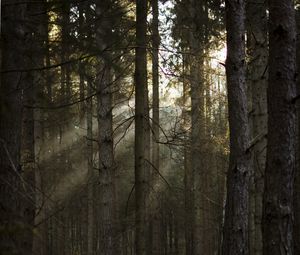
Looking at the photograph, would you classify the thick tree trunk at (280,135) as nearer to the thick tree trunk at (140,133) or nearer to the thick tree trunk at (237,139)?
the thick tree trunk at (237,139)

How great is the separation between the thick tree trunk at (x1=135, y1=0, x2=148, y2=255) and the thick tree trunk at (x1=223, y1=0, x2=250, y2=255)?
8.10ft

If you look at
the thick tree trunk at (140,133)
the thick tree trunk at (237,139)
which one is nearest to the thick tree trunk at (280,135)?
the thick tree trunk at (237,139)

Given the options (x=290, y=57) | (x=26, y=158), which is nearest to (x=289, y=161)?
(x=290, y=57)

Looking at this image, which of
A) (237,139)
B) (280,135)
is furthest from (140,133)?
(280,135)

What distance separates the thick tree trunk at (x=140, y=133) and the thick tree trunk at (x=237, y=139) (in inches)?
97.3

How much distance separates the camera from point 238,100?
592 cm

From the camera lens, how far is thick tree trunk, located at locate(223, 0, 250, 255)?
5879 mm

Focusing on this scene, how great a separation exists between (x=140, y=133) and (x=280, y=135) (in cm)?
395

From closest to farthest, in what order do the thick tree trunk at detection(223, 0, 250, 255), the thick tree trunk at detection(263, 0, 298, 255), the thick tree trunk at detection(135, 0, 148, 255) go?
the thick tree trunk at detection(263, 0, 298, 255), the thick tree trunk at detection(223, 0, 250, 255), the thick tree trunk at detection(135, 0, 148, 255)

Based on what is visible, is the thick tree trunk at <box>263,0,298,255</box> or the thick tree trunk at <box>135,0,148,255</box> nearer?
the thick tree trunk at <box>263,0,298,255</box>

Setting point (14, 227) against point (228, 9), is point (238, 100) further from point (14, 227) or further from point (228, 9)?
point (14, 227)

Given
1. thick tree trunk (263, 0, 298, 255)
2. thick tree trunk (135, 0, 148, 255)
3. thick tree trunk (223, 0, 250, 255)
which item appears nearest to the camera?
thick tree trunk (263, 0, 298, 255)

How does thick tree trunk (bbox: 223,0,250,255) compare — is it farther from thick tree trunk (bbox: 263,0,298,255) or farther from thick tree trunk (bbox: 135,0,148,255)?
thick tree trunk (bbox: 135,0,148,255)

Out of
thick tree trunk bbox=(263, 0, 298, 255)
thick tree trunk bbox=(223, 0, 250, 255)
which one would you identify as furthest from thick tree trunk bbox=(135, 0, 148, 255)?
thick tree trunk bbox=(263, 0, 298, 255)
